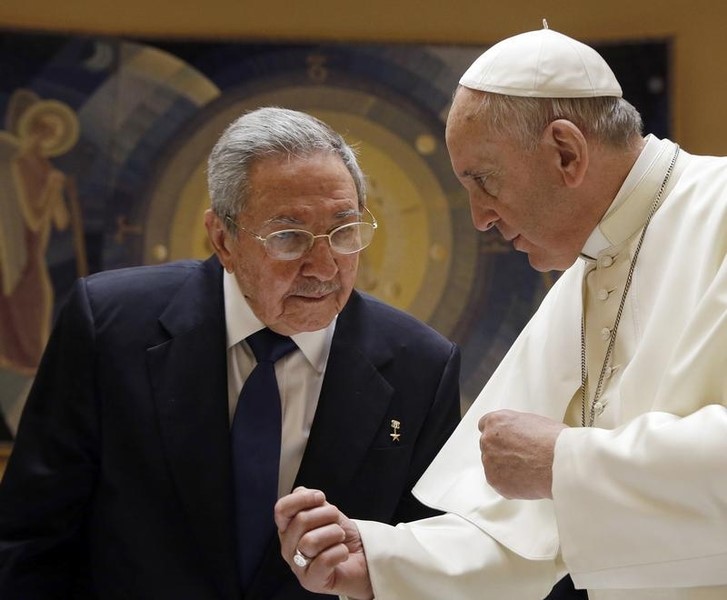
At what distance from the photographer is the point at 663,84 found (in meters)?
5.43

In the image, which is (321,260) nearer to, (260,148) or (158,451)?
(260,148)

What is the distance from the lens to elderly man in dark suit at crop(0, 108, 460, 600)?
9.50 ft

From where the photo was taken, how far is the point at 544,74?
8.21 feet

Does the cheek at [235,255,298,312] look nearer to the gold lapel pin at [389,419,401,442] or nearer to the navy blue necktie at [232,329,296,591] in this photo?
the navy blue necktie at [232,329,296,591]

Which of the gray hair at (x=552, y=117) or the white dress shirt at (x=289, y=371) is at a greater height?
the gray hair at (x=552, y=117)

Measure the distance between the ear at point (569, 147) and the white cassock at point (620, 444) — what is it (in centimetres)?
12

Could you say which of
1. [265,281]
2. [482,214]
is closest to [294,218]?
[265,281]

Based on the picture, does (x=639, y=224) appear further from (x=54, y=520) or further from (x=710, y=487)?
(x=54, y=520)

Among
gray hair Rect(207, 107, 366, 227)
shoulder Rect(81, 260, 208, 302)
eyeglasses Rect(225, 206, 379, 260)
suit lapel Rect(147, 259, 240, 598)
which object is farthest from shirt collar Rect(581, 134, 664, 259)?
shoulder Rect(81, 260, 208, 302)

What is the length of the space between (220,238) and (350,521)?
0.86 metres

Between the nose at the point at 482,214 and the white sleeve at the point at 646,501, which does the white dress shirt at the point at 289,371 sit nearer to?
the nose at the point at 482,214

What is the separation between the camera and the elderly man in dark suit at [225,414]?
2.90 metres

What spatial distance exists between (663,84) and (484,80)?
3.14 m

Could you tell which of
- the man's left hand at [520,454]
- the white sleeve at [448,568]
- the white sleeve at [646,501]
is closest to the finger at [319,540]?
the white sleeve at [448,568]
